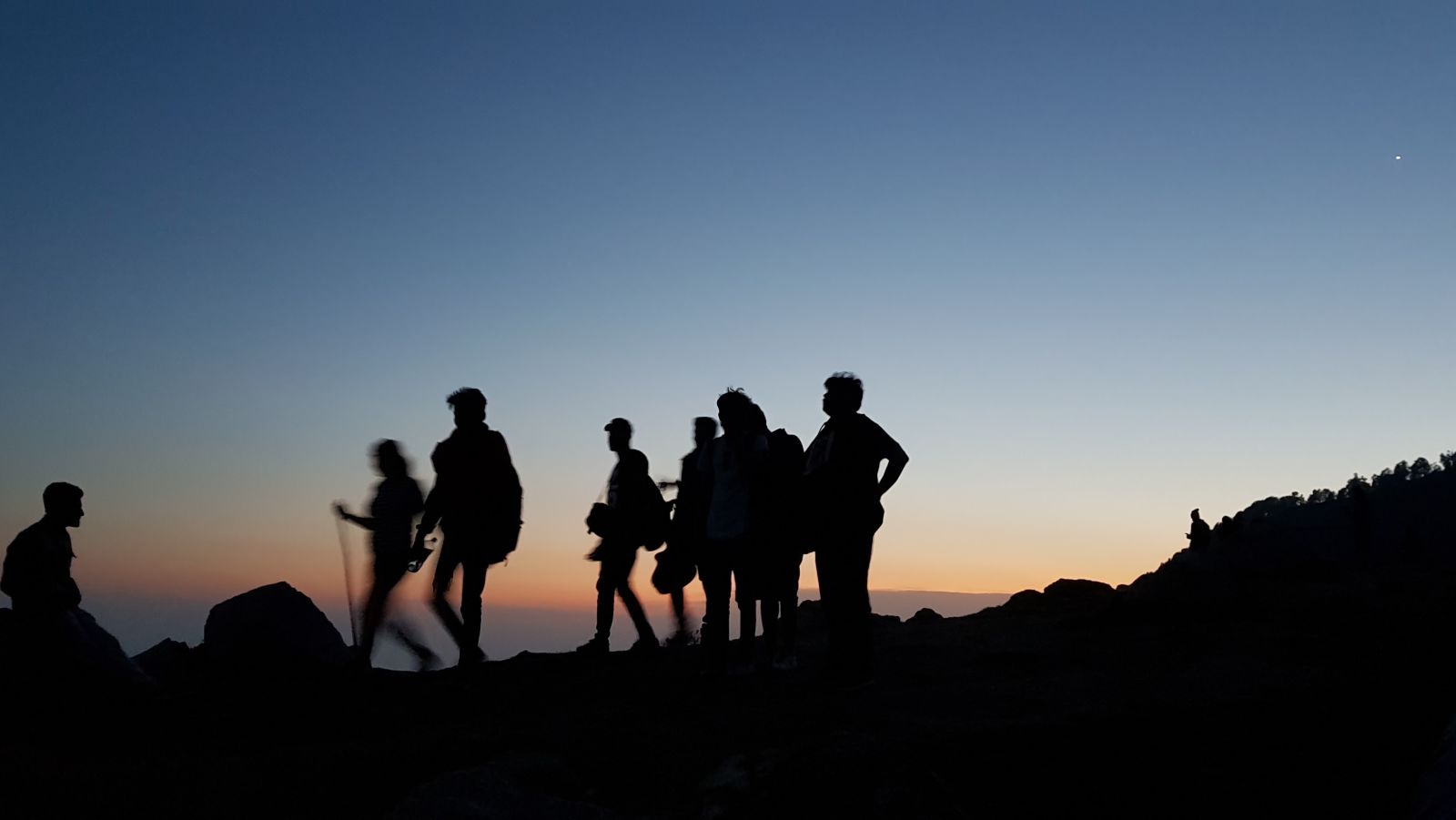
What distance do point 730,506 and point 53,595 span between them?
174 inches

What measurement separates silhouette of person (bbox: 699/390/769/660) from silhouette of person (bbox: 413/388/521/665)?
151 cm

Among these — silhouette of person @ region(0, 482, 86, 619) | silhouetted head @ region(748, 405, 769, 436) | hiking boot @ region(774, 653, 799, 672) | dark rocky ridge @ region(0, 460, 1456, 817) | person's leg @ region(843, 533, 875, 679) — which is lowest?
dark rocky ridge @ region(0, 460, 1456, 817)

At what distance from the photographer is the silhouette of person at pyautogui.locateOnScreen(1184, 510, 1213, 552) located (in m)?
25.0

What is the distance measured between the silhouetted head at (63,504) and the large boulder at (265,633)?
2228 millimetres

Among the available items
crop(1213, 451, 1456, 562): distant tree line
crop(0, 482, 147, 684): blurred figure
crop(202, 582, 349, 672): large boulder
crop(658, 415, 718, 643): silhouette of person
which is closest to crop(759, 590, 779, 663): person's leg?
crop(658, 415, 718, 643): silhouette of person

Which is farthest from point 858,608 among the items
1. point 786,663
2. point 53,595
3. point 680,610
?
point 53,595

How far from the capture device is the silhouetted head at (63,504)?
7180 millimetres

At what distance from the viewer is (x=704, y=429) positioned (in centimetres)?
830

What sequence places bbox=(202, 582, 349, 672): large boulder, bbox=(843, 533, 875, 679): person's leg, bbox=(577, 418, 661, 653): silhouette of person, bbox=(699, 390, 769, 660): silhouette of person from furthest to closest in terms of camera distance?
bbox=(202, 582, 349, 672): large boulder
bbox=(577, 418, 661, 653): silhouette of person
bbox=(699, 390, 769, 660): silhouette of person
bbox=(843, 533, 875, 679): person's leg

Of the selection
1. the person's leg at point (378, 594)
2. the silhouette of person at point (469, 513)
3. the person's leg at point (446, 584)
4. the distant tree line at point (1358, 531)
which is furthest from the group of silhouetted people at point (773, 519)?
the distant tree line at point (1358, 531)

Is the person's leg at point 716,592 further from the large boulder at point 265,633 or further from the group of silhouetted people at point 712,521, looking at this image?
the large boulder at point 265,633

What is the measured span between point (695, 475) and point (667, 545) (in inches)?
34.7

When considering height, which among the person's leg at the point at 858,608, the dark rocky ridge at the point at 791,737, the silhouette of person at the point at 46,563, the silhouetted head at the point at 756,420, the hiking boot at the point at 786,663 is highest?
the silhouetted head at the point at 756,420

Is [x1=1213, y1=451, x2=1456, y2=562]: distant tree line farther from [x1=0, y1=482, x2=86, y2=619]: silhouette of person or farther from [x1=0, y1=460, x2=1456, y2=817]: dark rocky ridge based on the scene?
[x1=0, y1=482, x2=86, y2=619]: silhouette of person
